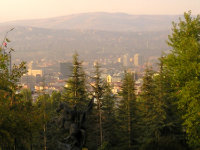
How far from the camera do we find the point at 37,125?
1312 cm

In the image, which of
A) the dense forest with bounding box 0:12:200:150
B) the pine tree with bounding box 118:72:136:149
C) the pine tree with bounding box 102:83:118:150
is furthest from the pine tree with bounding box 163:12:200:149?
the pine tree with bounding box 102:83:118:150

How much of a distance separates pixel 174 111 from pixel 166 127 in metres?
1.40

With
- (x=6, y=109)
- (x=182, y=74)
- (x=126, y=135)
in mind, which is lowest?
(x=126, y=135)

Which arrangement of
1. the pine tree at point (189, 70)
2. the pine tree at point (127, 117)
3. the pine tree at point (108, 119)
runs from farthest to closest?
1. the pine tree at point (108, 119)
2. the pine tree at point (127, 117)
3. the pine tree at point (189, 70)

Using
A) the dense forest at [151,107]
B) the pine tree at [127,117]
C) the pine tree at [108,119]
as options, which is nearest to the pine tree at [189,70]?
the dense forest at [151,107]

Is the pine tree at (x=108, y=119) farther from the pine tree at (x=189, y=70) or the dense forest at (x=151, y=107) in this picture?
the pine tree at (x=189, y=70)

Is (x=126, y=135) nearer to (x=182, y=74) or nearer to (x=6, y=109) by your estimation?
(x=182, y=74)

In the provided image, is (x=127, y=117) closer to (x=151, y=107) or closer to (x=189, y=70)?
(x=151, y=107)

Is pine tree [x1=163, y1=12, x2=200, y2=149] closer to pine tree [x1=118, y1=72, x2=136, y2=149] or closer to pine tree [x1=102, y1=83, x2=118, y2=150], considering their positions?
pine tree [x1=118, y1=72, x2=136, y2=149]

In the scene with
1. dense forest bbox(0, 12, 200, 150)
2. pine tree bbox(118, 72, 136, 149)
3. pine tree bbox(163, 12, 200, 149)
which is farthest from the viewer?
pine tree bbox(118, 72, 136, 149)

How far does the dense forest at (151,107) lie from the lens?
16.9 m

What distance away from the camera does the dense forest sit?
55.5ft

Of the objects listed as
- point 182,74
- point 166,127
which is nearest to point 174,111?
point 166,127

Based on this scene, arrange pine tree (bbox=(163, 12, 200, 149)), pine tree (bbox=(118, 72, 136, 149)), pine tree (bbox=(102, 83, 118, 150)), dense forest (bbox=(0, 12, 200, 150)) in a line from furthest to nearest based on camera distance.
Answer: pine tree (bbox=(102, 83, 118, 150)) < pine tree (bbox=(118, 72, 136, 149)) < dense forest (bbox=(0, 12, 200, 150)) < pine tree (bbox=(163, 12, 200, 149))
